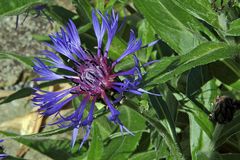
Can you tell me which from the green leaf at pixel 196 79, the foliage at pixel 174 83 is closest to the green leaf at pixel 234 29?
the foliage at pixel 174 83

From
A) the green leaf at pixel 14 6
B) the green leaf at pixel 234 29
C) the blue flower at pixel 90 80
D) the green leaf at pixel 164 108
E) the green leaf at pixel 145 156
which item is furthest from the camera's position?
the green leaf at pixel 145 156

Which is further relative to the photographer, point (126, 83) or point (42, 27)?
point (42, 27)

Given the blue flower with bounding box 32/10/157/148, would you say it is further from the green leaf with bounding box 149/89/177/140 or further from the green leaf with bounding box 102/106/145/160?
the green leaf with bounding box 102/106/145/160

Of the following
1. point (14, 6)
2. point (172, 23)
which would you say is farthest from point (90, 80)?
point (172, 23)

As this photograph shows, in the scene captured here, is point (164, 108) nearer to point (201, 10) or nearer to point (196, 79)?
point (196, 79)

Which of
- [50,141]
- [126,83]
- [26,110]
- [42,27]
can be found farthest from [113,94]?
[42,27]

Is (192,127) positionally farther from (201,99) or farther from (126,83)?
(126,83)

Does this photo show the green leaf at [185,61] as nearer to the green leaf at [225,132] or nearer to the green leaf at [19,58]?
the green leaf at [225,132]
